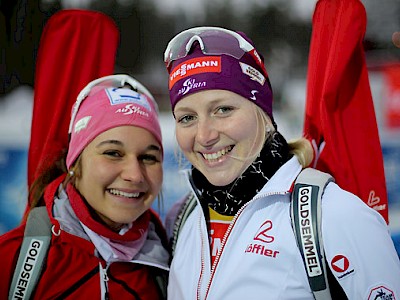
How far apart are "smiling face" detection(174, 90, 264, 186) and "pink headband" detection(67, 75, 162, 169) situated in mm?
367

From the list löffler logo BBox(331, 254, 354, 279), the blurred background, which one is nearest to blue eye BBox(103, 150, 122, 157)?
löffler logo BBox(331, 254, 354, 279)

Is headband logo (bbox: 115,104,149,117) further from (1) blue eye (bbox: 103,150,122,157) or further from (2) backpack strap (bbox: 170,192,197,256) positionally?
(2) backpack strap (bbox: 170,192,197,256)

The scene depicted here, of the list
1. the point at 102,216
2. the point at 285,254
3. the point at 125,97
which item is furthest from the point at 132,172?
the point at 285,254

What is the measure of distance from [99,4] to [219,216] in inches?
98.2

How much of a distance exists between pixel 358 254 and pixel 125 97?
1.11 metres

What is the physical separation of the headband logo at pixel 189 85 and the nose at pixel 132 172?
377 millimetres

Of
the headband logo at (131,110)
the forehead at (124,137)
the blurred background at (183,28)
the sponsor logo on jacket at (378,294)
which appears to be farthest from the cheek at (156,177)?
the blurred background at (183,28)

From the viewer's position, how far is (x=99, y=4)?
353 centimetres

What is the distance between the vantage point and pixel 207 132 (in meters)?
1.46

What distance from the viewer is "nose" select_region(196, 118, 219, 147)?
1462 millimetres

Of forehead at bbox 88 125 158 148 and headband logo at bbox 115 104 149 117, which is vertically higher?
headband logo at bbox 115 104 149 117

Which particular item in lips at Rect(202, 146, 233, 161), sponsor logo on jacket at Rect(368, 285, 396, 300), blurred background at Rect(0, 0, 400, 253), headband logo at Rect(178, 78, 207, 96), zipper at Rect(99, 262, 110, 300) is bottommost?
sponsor logo on jacket at Rect(368, 285, 396, 300)

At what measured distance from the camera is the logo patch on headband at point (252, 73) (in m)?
1.56

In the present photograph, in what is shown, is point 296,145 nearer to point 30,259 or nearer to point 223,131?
point 223,131
